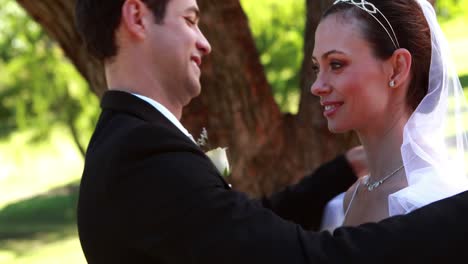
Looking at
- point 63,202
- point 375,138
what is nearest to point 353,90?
point 375,138

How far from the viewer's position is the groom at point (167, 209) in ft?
6.20

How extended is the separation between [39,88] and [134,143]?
9.21m

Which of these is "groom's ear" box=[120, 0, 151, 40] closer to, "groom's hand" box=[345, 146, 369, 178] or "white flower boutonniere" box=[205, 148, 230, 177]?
"white flower boutonniere" box=[205, 148, 230, 177]

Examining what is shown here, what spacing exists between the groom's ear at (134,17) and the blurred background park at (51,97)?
145 inches

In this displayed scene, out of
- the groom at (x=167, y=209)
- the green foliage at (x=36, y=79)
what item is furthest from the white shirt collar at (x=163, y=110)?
the green foliage at (x=36, y=79)

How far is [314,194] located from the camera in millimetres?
3170

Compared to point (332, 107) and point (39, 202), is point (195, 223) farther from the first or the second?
point (39, 202)

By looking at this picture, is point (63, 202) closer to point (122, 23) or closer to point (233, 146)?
point (233, 146)

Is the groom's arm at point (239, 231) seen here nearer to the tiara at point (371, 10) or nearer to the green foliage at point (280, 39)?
the tiara at point (371, 10)

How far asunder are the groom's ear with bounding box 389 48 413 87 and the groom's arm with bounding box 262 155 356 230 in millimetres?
642

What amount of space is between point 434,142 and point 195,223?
3.62ft

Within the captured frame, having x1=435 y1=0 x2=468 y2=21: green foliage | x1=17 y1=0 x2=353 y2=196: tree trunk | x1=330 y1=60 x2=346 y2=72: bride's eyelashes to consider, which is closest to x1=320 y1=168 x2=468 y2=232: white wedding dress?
x1=330 y1=60 x2=346 y2=72: bride's eyelashes

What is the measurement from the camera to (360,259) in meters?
1.88

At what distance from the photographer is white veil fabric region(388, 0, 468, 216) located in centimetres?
246
